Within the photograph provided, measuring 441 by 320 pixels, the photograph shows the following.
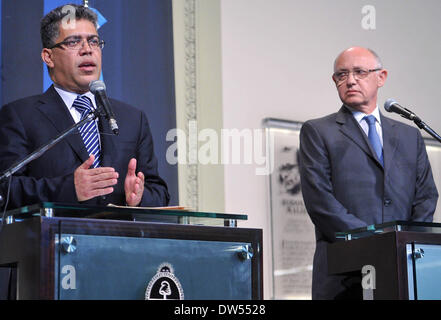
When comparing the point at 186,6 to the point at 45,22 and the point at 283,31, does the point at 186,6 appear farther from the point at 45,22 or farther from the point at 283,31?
the point at 45,22

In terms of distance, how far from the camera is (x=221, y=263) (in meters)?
2.29

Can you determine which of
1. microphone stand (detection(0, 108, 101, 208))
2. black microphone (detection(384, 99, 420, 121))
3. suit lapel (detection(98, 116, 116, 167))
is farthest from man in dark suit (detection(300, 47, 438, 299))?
microphone stand (detection(0, 108, 101, 208))

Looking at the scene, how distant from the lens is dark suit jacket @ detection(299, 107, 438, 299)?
3.26 m

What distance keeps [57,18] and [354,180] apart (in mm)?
1386

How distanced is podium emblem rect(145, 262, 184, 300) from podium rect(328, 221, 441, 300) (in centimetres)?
72

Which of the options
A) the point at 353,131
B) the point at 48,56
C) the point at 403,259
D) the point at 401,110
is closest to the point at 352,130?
the point at 353,131

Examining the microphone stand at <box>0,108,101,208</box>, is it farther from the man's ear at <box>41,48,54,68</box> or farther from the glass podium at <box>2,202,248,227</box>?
the man's ear at <box>41,48,54,68</box>

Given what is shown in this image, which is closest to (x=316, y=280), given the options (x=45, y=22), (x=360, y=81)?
(x=360, y=81)

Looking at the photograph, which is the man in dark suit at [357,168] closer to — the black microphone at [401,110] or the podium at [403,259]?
the black microphone at [401,110]

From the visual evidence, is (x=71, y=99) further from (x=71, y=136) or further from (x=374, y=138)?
(x=374, y=138)

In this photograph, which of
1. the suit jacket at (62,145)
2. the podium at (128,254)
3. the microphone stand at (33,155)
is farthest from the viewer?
the suit jacket at (62,145)

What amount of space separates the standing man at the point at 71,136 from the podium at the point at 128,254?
427mm

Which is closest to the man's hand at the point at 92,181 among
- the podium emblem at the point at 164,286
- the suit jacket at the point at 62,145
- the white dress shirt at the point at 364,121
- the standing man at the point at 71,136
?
the standing man at the point at 71,136

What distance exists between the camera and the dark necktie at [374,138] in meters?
3.47
